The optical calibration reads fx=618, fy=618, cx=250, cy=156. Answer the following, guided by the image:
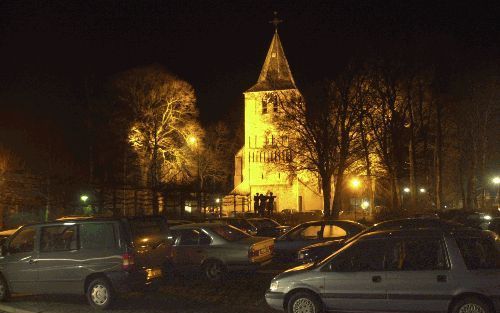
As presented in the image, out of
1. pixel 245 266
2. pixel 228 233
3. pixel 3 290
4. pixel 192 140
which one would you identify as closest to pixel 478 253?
pixel 245 266

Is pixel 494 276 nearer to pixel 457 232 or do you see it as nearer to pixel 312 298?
pixel 457 232

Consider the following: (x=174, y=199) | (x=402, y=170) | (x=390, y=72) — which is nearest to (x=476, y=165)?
(x=402, y=170)

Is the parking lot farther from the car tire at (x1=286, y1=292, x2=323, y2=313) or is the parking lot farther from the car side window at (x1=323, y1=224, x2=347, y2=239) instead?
the car side window at (x1=323, y1=224, x2=347, y2=239)

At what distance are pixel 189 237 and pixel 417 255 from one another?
8346mm

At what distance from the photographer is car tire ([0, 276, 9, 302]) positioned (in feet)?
45.5

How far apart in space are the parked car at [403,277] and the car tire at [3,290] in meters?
6.65

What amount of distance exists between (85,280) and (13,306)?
1.89m

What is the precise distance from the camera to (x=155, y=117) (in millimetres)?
52500

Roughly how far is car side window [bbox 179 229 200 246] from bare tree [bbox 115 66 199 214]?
34.4m

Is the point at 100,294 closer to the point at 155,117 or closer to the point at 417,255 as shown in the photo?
the point at 417,255

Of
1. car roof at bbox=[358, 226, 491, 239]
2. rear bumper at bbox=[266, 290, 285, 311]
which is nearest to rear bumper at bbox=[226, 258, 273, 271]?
rear bumper at bbox=[266, 290, 285, 311]

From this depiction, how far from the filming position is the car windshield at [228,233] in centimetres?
1669

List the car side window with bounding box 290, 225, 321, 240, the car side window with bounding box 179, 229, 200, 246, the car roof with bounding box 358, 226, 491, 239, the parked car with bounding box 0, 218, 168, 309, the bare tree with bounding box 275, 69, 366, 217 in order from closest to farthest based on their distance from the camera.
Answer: the car roof with bounding box 358, 226, 491, 239, the parked car with bounding box 0, 218, 168, 309, the car side window with bounding box 179, 229, 200, 246, the car side window with bounding box 290, 225, 321, 240, the bare tree with bounding box 275, 69, 366, 217

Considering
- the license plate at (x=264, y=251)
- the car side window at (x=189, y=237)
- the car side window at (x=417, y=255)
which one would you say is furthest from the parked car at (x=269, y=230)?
the car side window at (x=417, y=255)
